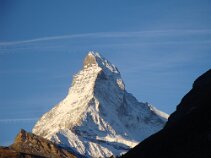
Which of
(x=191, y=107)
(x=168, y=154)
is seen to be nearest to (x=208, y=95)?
(x=191, y=107)

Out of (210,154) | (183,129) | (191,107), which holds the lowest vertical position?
(210,154)

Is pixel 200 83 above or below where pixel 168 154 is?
above

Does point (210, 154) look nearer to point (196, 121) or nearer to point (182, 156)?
point (182, 156)

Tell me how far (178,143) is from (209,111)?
9190 mm

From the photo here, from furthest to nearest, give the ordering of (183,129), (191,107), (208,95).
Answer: (191,107) → (208,95) → (183,129)

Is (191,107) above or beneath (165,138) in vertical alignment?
above

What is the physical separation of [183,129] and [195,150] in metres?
15.1

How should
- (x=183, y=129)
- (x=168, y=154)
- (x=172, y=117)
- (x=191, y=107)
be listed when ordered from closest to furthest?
(x=168, y=154), (x=183, y=129), (x=191, y=107), (x=172, y=117)

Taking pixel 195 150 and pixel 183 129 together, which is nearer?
pixel 195 150

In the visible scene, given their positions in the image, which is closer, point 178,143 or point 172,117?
point 178,143

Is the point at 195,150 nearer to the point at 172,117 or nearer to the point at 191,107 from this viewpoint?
the point at 191,107

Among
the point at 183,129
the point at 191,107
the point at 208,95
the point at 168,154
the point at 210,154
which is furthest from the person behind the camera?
the point at 191,107

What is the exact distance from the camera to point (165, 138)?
152375 millimetres

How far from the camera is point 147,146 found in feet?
509
